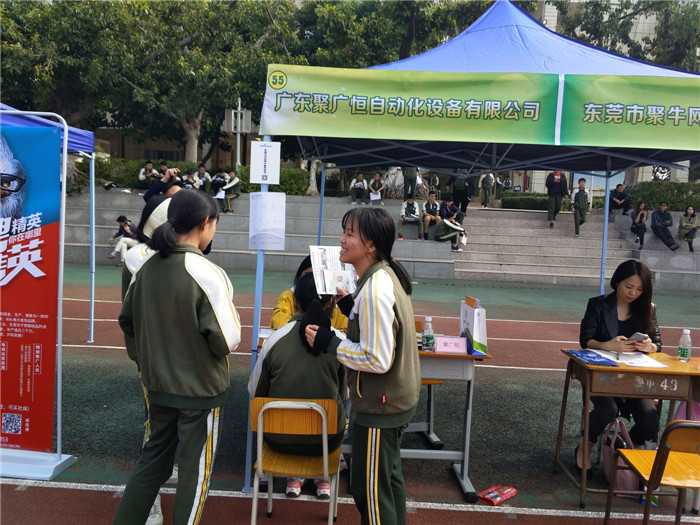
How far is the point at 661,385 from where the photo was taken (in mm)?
3367

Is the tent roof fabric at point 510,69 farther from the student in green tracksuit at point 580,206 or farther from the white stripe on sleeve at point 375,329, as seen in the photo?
the student in green tracksuit at point 580,206

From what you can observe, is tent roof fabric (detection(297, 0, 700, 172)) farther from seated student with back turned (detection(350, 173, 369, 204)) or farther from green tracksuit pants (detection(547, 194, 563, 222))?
green tracksuit pants (detection(547, 194, 563, 222))

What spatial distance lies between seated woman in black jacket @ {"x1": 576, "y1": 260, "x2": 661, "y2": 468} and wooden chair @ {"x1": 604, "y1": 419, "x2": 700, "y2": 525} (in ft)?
2.18

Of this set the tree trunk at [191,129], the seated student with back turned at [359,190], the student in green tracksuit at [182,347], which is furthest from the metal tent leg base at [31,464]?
the tree trunk at [191,129]

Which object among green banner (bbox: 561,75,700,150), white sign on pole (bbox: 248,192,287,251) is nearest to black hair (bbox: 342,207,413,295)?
white sign on pole (bbox: 248,192,287,251)

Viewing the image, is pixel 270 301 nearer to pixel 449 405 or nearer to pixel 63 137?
pixel 449 405

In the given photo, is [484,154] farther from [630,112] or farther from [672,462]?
[672,462]

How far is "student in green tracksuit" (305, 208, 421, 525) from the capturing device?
234 cm

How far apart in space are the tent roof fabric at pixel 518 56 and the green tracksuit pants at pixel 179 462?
2780 mm

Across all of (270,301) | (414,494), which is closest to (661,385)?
(414,494)

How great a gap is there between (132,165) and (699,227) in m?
19.4

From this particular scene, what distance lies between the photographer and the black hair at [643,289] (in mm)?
3666

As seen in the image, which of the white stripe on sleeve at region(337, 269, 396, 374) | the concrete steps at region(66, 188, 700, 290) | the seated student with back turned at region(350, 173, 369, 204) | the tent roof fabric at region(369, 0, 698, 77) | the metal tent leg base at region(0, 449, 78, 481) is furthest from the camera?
the seated student with back turned at region(350, 173, 369, 204)

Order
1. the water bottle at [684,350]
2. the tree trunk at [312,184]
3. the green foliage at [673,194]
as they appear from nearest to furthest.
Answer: the water bottle at [684,350]
the green foliage at [673,194]
the tree trunk at [312,184]
